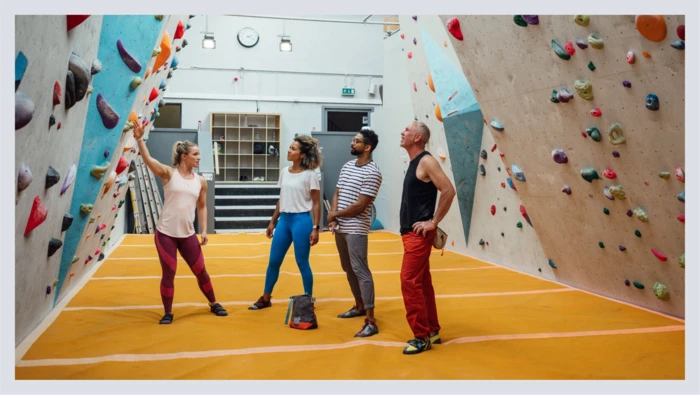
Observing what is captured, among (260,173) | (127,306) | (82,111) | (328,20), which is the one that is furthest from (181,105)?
(82,111)

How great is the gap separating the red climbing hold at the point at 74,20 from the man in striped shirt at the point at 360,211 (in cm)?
149

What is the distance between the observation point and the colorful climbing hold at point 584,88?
3.41 meters

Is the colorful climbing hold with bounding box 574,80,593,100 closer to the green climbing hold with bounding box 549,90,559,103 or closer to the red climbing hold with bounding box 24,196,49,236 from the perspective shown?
the green climbing hold with bounding box 549,90,559,103

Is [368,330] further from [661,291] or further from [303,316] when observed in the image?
[661,291]

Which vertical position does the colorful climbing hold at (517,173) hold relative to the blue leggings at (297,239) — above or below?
above

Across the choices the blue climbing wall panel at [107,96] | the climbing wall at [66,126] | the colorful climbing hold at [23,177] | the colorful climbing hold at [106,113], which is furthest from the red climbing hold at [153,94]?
the colorful climbing hold at [23,177]

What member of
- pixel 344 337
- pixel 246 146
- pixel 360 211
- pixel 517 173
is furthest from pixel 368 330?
pixel 246 146

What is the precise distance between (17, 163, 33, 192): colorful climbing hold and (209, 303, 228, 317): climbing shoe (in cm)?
166

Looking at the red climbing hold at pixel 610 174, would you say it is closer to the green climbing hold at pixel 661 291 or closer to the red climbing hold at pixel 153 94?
the green climbing hold at pixel 661 291

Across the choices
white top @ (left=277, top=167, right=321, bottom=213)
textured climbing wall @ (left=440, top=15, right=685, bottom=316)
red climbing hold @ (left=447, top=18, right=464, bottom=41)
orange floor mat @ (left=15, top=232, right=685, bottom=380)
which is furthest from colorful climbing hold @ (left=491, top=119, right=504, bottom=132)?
white top @ (left=277, top=167, right=321, bottom=213)

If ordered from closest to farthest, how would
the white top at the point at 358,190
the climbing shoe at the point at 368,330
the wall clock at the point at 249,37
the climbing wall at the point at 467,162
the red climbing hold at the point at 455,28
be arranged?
1. the climbing shoe at the point at 368,330
2. the white top at the point at 358,190
3. the red climbing hold at the point at 455,28
4. the climbing wall at the point at 467,162
5. the wall clock at the point at 249,37

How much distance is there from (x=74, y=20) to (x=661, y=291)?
361 centimetres

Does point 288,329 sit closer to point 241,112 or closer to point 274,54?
point 241,112

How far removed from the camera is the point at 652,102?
3.07 m
